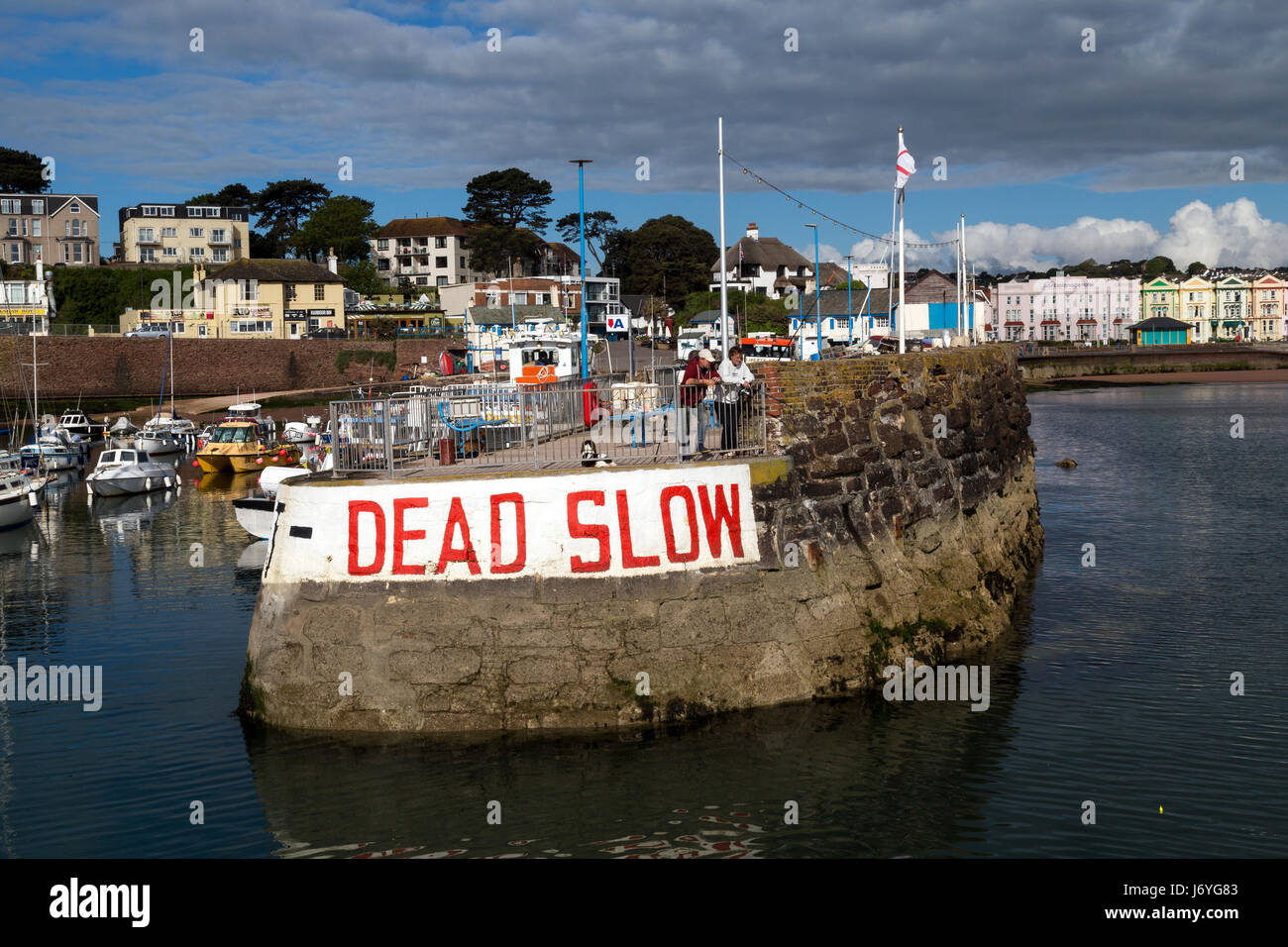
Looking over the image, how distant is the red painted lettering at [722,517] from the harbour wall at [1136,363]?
119 metres

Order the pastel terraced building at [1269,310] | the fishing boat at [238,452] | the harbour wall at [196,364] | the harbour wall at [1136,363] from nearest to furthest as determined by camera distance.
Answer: the fishing boat at [238,452]
the harbour wall at [196,364]
the harbour wall at [1136,363]
the pastel terraced building at [1269,310]

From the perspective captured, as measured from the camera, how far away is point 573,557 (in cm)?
1686

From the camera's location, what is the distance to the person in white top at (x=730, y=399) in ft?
63.0

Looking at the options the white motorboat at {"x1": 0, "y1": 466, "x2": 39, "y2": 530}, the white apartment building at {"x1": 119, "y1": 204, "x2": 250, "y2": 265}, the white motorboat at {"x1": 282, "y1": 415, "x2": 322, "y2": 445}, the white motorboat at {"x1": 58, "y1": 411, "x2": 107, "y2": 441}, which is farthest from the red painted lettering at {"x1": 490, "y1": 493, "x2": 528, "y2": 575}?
the white apartment building at {"x1": 119, "y1": 204, "x2": 250, "y2": 265}

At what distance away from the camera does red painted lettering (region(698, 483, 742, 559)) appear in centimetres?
1756

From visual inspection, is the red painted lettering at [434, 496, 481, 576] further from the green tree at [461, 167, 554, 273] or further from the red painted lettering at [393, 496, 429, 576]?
the green tree at [461, 167, 554, 273]

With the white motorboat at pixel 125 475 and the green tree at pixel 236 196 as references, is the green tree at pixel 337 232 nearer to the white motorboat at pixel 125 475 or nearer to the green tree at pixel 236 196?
the green tree at pixel 236 196

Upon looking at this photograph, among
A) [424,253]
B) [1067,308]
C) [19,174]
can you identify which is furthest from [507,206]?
[1067,308]

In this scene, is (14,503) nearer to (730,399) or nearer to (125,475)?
(125,475)

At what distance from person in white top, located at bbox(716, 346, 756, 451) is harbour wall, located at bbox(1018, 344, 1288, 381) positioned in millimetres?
116923

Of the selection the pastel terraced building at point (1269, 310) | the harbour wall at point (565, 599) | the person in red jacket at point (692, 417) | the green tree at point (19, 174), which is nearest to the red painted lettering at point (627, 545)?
the harbour wall at point (565, 599)
